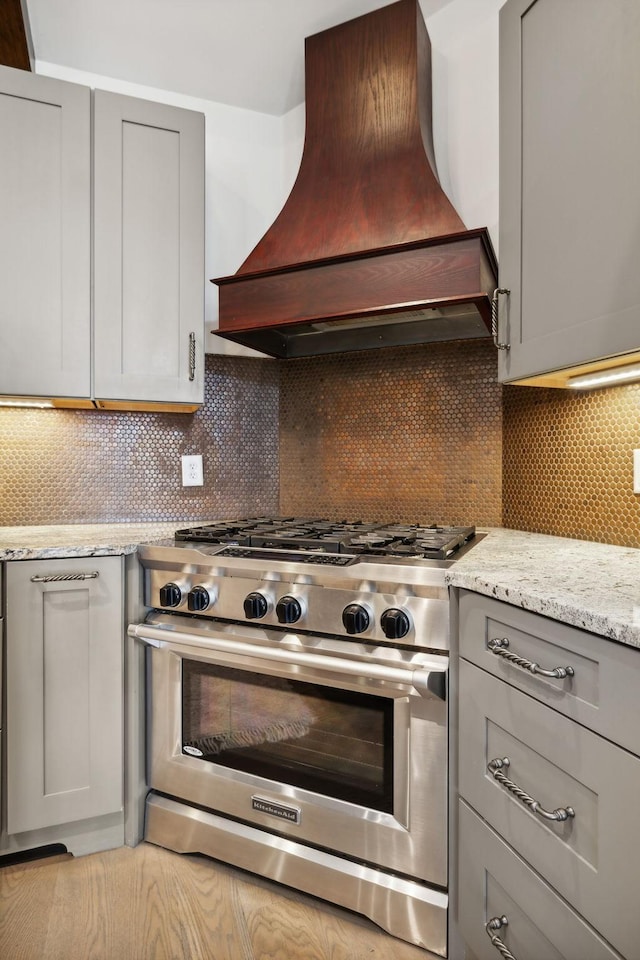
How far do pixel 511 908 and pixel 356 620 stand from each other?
2.06 feet

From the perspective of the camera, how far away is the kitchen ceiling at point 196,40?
194cm

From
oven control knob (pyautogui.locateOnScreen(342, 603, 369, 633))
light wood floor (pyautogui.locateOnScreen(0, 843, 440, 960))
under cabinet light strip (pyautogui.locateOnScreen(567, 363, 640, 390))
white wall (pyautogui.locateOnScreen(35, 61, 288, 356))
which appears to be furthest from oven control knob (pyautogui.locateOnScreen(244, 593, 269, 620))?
white wall (pyautogui.locateOnScreen(35, 61, 288, 356))

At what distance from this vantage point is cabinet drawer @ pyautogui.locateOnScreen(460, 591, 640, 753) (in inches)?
32.5

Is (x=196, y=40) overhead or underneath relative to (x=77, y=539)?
overhead

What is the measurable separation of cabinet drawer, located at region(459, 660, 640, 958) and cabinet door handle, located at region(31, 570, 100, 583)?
3.53ft

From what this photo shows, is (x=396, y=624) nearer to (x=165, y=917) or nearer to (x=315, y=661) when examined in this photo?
(x=315, y=661)

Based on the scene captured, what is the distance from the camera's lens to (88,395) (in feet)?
6.40

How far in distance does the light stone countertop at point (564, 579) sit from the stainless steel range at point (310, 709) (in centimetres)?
11

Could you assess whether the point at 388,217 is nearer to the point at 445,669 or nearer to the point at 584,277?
the point at 584,277

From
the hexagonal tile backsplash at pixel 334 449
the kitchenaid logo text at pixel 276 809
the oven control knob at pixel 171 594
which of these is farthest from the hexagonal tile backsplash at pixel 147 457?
the kitchenaid logo text at pixel 276 809

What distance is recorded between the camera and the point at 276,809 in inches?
62.0

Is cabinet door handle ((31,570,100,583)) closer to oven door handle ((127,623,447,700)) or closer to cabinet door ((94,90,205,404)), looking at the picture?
oven door handle ((127,623,447,700))

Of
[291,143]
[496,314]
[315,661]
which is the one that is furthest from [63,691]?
[291,143]

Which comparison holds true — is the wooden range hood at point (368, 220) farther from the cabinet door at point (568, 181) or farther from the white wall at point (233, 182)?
the white wall at point (233, 182)
